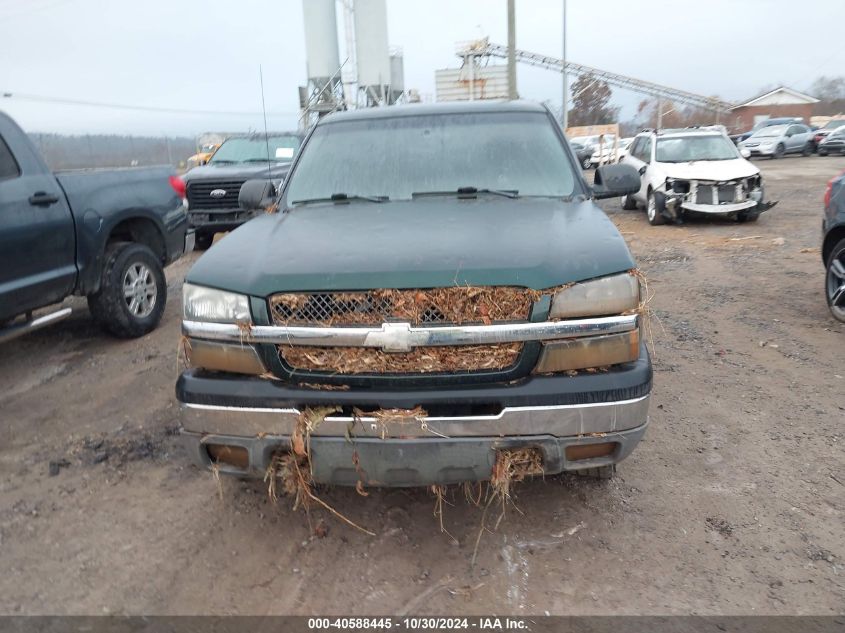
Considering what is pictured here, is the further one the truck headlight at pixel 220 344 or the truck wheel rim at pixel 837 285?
the truck wheel rim at pixel 837 285

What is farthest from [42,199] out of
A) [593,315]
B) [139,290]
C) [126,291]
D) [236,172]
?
[236,172]

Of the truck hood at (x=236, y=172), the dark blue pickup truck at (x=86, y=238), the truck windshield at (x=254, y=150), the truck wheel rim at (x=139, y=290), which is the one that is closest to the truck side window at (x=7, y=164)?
the dark blue pickup truck at (x=86, y=238)

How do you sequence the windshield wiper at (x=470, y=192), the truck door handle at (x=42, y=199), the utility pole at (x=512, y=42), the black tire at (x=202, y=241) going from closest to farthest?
the windshield wiper at (x=470, y=192) < the truck door handle at (x=42, y=199) < the black tire at (x=202, y=241) < the utility pole at (x=512, y=42)

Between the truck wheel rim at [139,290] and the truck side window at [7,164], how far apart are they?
115cm

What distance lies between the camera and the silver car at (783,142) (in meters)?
30.0

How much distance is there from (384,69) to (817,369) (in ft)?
85.6

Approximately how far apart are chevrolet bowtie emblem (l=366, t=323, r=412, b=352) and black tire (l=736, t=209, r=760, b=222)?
10.9 meters

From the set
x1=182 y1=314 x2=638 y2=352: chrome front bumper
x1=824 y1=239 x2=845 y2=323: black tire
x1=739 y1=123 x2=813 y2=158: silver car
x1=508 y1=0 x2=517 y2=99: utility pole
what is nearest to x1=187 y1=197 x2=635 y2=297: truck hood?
x1=182 y1=314 x2=638 y2=352: chrome front bumper

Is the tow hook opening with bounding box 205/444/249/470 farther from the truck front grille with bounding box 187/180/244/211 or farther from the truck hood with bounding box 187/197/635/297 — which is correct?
the truck front grille with bounding box 187/180/244/211

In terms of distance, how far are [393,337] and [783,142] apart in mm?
32950

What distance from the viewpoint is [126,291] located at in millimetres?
5754

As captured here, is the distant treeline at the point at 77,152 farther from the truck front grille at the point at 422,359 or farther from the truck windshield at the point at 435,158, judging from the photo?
the truck front grille at the point at 422,359

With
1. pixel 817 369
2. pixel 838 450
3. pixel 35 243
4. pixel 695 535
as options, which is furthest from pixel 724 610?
pixel 35 243

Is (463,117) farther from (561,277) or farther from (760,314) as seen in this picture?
(760,314)
